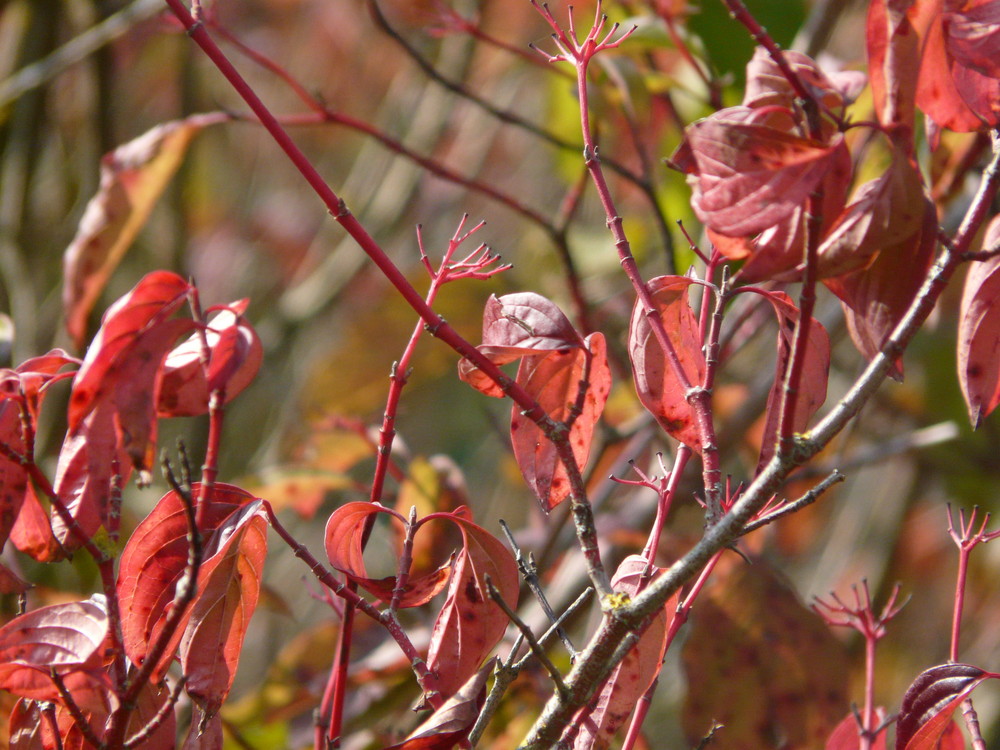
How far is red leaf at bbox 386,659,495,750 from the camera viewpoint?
41 cm

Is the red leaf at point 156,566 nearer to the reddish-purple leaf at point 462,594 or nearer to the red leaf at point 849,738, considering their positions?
the reddish-purple leaf at point 462,594

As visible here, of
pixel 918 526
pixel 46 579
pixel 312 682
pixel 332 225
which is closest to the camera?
pixel 312 682

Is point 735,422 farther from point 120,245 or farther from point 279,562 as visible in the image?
point 279,562

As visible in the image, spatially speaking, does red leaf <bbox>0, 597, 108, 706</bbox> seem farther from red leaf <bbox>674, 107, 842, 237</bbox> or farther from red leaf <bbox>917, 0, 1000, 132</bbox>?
red leaf <bbox>917, 0, 1000, 132</bbox>

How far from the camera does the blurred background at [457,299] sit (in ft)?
2.92

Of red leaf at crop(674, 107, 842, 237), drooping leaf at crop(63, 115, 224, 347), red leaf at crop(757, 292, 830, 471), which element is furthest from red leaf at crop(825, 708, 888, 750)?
drooping leaf at crop(63, 115, 224, 347)

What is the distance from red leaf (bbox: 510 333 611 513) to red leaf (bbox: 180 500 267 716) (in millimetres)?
140

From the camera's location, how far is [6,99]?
1.18 metres

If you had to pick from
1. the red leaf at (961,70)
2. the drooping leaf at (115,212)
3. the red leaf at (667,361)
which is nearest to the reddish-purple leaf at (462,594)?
the red leaf at (667,361)

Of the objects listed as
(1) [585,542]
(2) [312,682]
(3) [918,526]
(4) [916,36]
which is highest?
(4) [916,36]

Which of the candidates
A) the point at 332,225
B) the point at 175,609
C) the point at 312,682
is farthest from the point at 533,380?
the point at 332,225

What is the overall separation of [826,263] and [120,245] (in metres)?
0.68

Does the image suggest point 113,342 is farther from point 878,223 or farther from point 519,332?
point 878,223

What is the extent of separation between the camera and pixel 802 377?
18.1 inches
